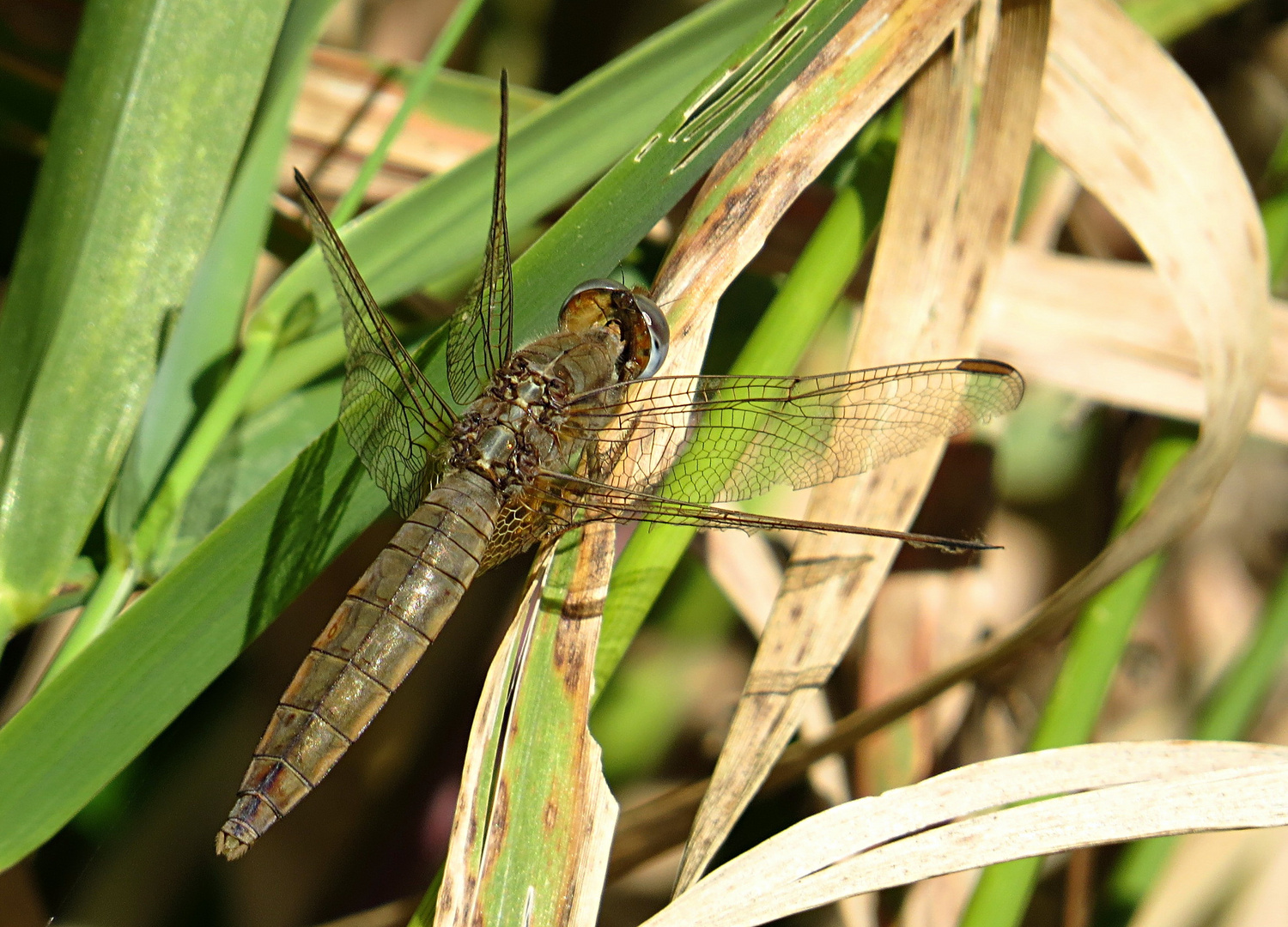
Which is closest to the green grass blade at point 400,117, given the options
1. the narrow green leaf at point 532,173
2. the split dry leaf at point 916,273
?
the narrow green leaf at point 532,173

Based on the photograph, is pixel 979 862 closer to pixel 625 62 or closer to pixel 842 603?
pixel 842 603

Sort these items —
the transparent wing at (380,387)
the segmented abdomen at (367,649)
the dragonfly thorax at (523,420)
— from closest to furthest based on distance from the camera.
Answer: the segmented abdomen at (367,649)
the transparent wing at (380,387)
the dragonfly thorax at (523,420)

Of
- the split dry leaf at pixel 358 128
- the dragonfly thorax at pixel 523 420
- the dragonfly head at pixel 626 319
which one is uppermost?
the split dry leaf at pixel 358 128

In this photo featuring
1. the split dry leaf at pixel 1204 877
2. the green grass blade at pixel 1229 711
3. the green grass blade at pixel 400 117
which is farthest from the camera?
the split dry leaf at pixel 1204 877

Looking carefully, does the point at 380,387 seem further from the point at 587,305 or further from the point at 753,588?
the point at 753,588

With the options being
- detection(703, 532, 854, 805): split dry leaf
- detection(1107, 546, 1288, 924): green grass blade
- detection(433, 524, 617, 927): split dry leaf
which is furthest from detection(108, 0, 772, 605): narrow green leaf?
detection(1107, 546, 1288, 924): green grass blade

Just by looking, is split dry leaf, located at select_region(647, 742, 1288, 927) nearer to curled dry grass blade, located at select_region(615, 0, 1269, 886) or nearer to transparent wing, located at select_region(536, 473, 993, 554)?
transparent wing, located at select_region(536, 473, 993, 554)

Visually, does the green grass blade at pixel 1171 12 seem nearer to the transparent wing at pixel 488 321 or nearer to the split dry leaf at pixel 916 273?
the split dry leaf at pixel 916 273
